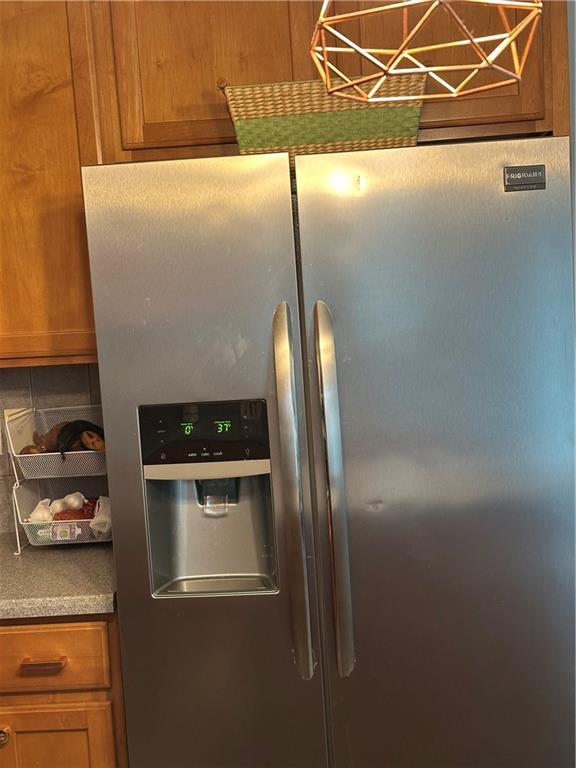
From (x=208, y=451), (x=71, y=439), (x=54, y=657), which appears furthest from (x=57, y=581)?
(x=208, y=451)

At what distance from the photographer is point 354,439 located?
1649 mm

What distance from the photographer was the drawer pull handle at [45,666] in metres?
1.82

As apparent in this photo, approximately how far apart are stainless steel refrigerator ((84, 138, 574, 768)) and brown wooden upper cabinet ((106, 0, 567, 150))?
0.35m

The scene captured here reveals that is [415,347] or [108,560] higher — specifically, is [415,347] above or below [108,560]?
above

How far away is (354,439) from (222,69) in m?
0.94

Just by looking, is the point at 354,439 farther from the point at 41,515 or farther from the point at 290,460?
the point at 41,515

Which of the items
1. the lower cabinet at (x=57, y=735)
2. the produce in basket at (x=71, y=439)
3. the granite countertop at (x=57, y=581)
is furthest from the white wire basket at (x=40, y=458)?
the lower cabinet at (x=57, y=735)

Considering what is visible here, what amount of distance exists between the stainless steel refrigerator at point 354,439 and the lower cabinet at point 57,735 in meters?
0.14

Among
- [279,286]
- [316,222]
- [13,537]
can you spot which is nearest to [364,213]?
[316,222]

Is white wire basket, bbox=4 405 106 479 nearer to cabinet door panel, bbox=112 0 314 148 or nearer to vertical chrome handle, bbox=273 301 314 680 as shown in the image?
vertical chrome handle, bbox=273 301 314 680

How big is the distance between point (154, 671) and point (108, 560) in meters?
0.37

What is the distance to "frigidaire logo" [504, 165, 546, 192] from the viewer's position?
63.2 inches

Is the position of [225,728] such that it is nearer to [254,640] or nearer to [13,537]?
[254,640]

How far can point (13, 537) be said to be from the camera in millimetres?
2367
